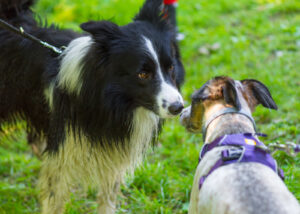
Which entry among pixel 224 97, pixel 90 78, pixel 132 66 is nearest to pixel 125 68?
pixel 132 66

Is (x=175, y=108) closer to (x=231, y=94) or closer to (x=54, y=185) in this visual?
(x=231, y=94)

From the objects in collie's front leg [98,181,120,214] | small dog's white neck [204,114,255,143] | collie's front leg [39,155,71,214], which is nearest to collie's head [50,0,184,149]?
small dog's white neck [204,114,255,143]

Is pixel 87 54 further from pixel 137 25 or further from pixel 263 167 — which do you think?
pixel 263 167

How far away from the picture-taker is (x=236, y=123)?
251 centimetres

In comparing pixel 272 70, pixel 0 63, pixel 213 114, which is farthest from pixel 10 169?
pixel 272 70

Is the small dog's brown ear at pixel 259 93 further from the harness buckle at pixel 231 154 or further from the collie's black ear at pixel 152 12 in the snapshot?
the collie's black ear at pixel 152 12

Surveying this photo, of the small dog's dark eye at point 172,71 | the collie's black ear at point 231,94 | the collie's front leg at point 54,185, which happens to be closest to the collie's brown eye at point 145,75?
the small dog's dark eye at point 172,71

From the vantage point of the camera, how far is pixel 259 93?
8.80 ft

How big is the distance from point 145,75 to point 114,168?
886 millimetres

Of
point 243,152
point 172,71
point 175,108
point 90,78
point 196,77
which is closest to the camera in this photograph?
point 243,152

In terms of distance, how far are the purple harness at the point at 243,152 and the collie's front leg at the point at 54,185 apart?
4.21 ft

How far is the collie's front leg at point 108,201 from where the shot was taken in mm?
3398

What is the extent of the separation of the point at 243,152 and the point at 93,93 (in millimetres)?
1192

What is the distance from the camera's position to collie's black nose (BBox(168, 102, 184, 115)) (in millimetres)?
2610
